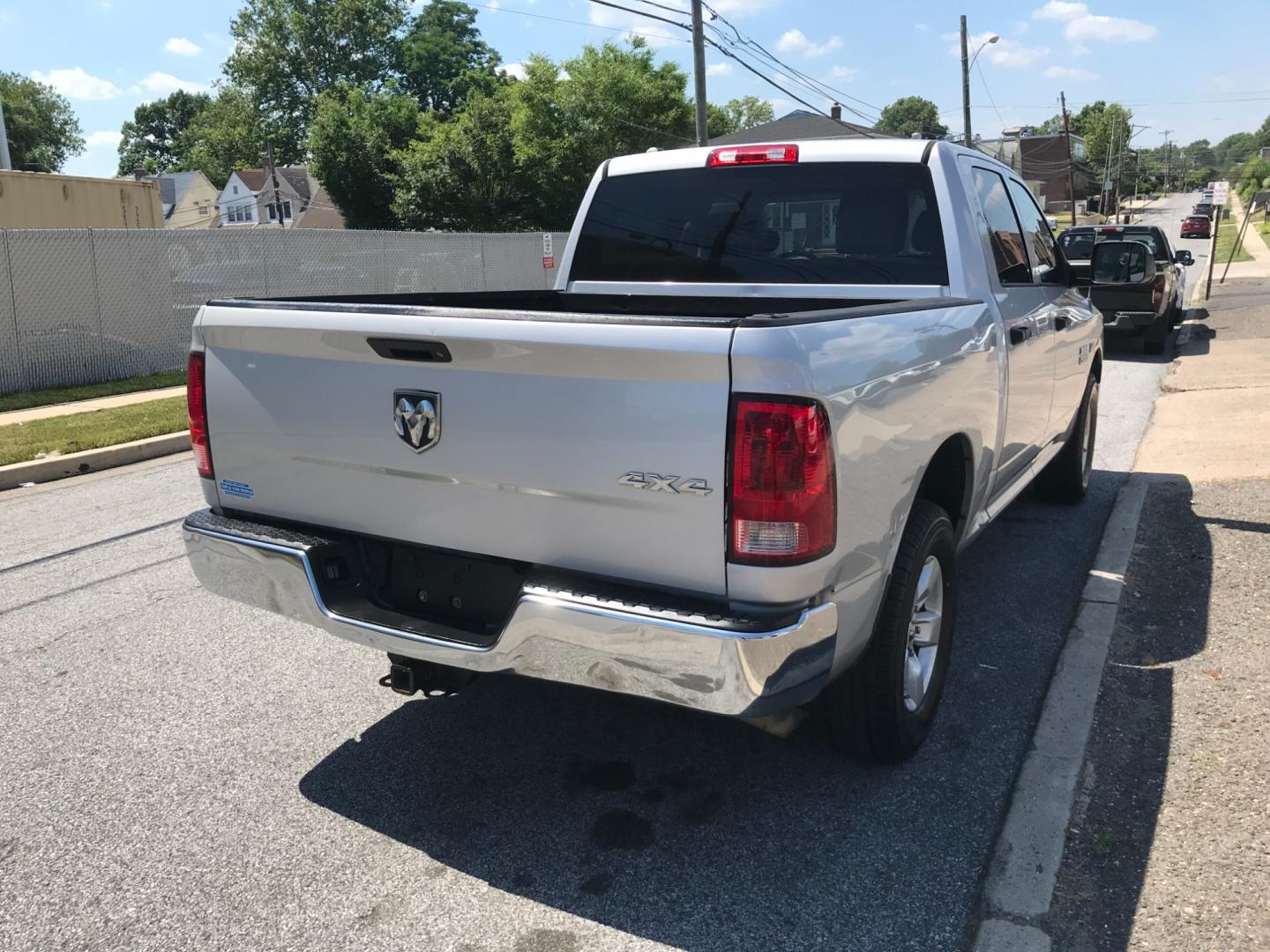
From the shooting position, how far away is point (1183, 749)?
3.57m

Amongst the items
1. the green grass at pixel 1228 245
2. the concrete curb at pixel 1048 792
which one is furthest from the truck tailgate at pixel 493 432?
the green grass at pixel 1228 245

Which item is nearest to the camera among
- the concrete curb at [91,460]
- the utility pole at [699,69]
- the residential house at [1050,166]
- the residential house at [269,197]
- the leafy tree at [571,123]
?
the concrete curb at [91,460]

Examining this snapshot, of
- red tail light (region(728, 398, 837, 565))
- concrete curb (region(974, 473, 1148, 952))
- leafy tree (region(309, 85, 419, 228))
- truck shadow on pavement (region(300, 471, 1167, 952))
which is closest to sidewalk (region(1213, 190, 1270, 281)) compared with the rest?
concrete curb (region(974, 473, 1148, 952))

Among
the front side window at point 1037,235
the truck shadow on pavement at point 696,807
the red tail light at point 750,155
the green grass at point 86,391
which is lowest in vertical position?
the truck shadow on pavement at point 696,807

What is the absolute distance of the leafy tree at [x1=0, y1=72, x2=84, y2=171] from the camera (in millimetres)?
78625

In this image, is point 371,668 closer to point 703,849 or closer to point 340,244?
point 703,849

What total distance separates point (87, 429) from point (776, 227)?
8.28 m

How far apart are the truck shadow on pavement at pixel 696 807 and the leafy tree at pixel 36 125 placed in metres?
86.4

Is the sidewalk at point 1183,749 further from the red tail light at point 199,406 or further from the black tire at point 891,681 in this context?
the red tail light at point 199,406

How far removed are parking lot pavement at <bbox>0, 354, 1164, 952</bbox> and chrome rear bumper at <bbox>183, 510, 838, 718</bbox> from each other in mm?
599

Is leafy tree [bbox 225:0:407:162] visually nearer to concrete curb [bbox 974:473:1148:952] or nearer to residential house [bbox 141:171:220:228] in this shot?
residential house [bbox 141:171:220:228]

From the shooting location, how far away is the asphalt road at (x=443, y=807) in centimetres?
274

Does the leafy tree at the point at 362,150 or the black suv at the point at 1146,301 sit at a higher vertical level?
the leafy tree at the point at 362,150

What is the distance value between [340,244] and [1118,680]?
54.0 ft
